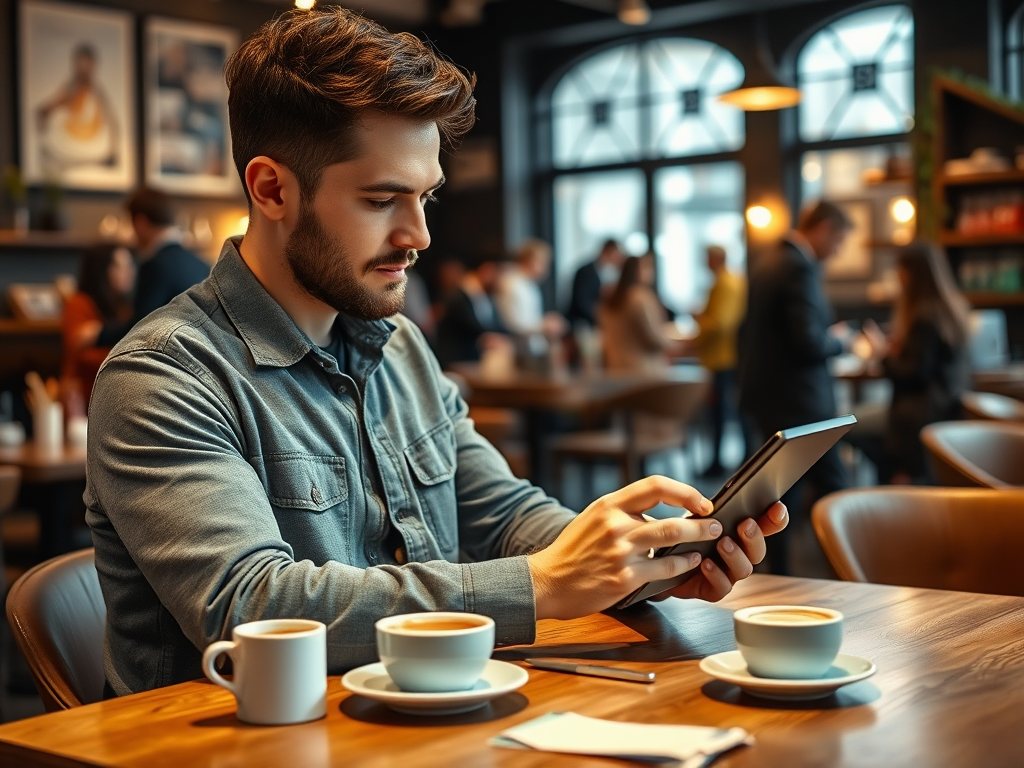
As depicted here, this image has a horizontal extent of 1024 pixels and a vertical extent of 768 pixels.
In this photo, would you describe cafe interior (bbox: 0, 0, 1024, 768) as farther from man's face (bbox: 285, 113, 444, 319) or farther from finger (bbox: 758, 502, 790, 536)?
man's face (bbox: 285, 113, 444, 319)

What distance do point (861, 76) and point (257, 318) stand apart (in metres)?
9.04

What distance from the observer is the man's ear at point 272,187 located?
1.54 m

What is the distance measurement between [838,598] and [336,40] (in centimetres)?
95

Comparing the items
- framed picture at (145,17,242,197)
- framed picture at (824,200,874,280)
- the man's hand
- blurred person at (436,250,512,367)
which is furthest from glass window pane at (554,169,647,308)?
the man's hand

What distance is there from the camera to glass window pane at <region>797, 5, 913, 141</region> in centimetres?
945

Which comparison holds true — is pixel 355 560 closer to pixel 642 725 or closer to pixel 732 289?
pixel 642 725

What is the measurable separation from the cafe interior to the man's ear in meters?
0.07

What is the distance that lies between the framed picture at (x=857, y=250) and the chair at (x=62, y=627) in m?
8.95

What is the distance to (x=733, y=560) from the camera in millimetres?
1419

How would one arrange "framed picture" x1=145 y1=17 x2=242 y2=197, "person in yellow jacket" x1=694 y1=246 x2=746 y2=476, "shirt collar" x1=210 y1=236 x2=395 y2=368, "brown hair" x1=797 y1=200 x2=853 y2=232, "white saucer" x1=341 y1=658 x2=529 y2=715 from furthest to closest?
"framed picture" x1=145 y1=17 x2=242 y2=197 → "person in yellow jacket" x1=694 y1=246 x2=746 y2=476 → "brown hair" x1=797 y1=200 x2=853 y2=232 → "shirt collar" x1=210 y1=236 x2=395 y2=368 → "white saucer" x1=341 y1=658 x2=529 y2=715

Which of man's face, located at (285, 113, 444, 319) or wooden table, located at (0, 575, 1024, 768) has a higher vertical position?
man's face, located at (285, 113, 444, 319)

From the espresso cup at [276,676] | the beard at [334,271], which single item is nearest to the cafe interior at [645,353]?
the espresso cup at [276,676]

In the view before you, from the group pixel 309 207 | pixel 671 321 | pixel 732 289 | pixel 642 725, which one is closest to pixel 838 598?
pixel 642 725

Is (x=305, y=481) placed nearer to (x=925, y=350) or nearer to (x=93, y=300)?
(x=925, y=350)
